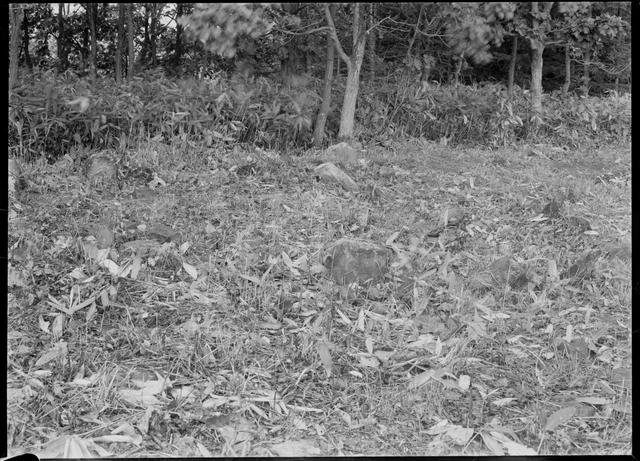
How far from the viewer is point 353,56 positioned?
2154 mm

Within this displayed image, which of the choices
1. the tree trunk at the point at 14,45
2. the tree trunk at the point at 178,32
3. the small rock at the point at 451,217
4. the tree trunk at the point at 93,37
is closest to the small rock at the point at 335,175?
the small rock at the point at 451,217

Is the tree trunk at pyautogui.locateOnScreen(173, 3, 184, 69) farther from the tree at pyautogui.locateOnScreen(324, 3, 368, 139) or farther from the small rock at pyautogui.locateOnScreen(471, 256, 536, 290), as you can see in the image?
the small rock at pyautogui.locateOnScreen(471, 256, 536, 290)

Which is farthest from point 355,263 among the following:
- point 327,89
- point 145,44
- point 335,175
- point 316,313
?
point 145,44

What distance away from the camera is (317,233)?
2.11 metres

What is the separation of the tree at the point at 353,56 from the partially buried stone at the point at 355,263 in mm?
451

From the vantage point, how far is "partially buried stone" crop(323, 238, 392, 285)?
204cm

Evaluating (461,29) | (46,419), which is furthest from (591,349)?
(46,419)

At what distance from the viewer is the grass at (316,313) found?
1878 mm

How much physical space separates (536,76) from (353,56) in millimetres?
610

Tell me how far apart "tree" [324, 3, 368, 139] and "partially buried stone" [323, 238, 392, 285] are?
0.45 m

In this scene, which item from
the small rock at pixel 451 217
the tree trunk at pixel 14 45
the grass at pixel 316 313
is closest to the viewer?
the grass at pixel 316 313

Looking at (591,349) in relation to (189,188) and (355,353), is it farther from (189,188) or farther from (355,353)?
(189,188)

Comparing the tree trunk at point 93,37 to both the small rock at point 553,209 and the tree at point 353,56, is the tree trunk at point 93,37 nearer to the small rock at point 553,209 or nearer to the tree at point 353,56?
the tree at point 353,56

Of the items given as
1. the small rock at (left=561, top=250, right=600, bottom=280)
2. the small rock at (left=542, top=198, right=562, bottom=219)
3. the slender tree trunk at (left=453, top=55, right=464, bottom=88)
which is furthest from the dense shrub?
the small rock at (left=561, top=250, right=600, bottom=280)
